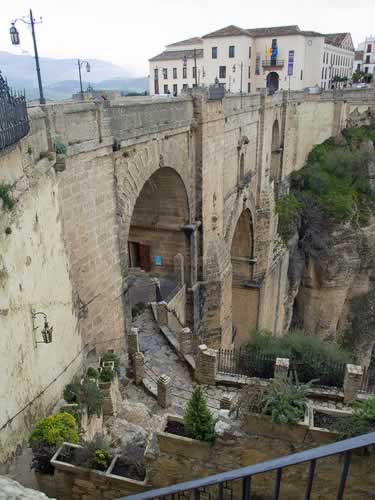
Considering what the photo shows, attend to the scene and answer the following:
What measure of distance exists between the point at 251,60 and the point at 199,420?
41735 mm

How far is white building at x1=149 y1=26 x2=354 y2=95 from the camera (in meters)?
39.8

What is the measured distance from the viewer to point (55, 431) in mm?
5523

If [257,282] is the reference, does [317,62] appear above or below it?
above

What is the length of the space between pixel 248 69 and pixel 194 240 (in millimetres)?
33080

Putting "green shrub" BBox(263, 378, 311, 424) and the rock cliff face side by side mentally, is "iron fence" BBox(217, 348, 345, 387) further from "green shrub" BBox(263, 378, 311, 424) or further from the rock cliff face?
the rock cliff face

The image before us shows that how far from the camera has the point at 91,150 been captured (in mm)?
7699

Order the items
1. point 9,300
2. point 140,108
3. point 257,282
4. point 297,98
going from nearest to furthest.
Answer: point 9,300
point 140,108
point 257,282
point 297,98

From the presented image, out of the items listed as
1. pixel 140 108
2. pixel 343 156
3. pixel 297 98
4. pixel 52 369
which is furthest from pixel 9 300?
pixel 343 156

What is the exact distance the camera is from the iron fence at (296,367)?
975 cm

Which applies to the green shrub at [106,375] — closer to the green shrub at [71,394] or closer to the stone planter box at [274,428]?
the green shrub at [71,394]

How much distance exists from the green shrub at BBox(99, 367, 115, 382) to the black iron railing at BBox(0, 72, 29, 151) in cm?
414

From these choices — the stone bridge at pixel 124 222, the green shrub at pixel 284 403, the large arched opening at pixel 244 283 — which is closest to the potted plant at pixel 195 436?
the green shrub at pixel 284 403

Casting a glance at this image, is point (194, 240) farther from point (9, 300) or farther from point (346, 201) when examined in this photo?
point (346, 201)

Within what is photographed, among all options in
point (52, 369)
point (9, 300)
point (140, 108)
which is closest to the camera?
point (9, 300)
